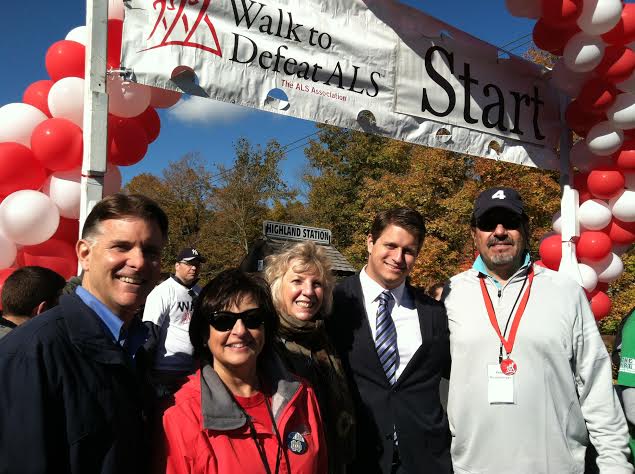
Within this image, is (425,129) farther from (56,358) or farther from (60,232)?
(56,358)

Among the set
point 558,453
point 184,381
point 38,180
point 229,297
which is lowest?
point 558,453

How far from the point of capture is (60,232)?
13.1 feet

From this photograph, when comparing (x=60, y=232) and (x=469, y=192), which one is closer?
(x=60, y=232)

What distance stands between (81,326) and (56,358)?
0.12 metres

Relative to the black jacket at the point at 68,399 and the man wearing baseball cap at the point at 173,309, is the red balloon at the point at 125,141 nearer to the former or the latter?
the man wearing baseball cap at the point at 173,309

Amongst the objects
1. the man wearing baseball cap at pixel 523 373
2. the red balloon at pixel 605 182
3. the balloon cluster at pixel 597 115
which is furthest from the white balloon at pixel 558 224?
the man wearing baseball cap at pixel 523 373

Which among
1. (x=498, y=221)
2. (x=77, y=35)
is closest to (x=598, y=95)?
(x=498, y=221)

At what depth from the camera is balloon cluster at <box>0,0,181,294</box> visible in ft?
12.4

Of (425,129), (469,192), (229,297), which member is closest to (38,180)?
(229,297)

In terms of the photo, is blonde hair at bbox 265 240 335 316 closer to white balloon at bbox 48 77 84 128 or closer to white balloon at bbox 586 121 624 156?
white balloon at bbox 48 77 84 128

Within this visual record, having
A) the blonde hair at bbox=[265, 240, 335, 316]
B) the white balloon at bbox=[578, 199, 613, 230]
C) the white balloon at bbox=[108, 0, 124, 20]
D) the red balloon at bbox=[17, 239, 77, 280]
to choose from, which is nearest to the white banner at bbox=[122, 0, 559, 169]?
the white balloon at bbox=[108, 0, 124, 20]

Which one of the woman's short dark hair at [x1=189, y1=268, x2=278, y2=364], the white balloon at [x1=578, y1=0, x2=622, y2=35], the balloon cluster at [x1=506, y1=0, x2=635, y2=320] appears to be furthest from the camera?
the balloon cluster at [x1=506, y1=0, x2=635, y2=320]

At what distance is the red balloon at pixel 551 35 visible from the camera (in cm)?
532

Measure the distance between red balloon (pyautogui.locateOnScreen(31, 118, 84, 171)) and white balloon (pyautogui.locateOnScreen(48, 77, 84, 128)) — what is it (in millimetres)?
50
